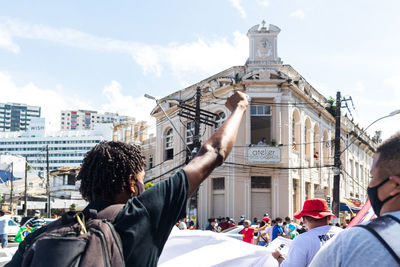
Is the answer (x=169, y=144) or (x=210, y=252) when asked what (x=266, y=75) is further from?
(x=210, y=252)

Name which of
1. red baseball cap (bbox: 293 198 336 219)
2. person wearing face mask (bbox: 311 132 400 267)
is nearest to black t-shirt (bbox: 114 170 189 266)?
person wearing face mask (bbox: 311 132 400 267)

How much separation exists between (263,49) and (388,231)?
90.8ft

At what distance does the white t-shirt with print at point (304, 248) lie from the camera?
12.8ft

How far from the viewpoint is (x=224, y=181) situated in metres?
28.0

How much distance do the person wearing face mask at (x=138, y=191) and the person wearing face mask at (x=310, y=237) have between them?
1983 millimetres

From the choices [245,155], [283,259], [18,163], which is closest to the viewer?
[283,259]

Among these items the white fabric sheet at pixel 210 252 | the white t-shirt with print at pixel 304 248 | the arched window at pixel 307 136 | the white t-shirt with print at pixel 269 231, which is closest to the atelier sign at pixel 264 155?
the arched window at pixel 307 136

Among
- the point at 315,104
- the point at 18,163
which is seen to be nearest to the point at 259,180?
the point at 315,104

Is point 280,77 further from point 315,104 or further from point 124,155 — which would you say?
point 124,155

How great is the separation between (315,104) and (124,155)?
3016cm

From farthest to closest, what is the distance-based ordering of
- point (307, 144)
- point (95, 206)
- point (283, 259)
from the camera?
point (307, 144) < point (283, 259) < point (95, 206)

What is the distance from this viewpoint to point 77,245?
1767 millimetres

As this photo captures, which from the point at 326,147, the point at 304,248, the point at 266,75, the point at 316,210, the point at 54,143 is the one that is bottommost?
the point at 304,248

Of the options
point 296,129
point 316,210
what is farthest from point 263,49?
point 316,210
